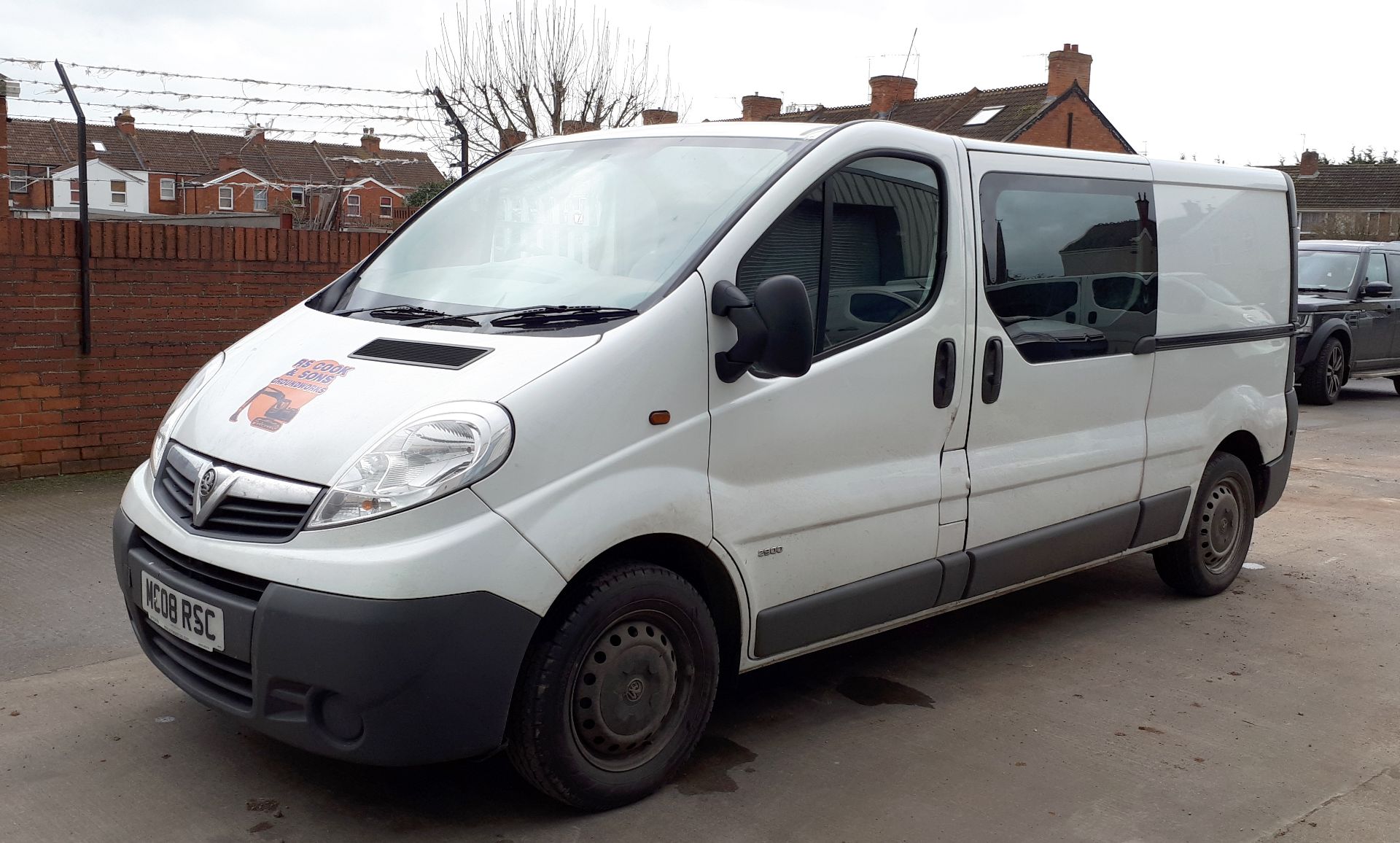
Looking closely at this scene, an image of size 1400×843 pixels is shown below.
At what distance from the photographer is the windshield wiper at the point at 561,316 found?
132 inches

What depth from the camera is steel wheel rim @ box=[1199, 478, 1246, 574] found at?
5605 millimetres

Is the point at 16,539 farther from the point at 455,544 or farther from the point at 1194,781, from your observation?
the point at 1194,781

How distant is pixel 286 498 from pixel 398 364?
484mm

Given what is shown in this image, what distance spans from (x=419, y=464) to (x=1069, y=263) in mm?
2782

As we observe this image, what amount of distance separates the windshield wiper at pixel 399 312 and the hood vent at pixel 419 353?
0.22 m

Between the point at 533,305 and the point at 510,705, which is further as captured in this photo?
the point at 533,305

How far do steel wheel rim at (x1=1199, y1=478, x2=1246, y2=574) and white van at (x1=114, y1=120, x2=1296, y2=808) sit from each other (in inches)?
28.9

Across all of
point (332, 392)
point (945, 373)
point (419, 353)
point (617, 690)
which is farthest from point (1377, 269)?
point (332, 392)

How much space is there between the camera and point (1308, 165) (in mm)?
56469

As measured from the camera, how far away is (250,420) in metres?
3.31

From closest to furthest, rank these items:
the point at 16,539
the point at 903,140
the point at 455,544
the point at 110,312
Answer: the point at 455,544 → the point at 903,140 → the point at 16,539 → the point at 110,312

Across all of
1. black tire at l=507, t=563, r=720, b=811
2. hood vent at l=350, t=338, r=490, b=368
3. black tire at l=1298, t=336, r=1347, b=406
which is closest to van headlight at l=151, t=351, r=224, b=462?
hood vent at l=350, t=338, r=490, b=368

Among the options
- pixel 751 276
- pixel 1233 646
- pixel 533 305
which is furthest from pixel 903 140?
pixel 1233 646

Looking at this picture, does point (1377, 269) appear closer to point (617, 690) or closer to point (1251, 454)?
point (1251, 454)
